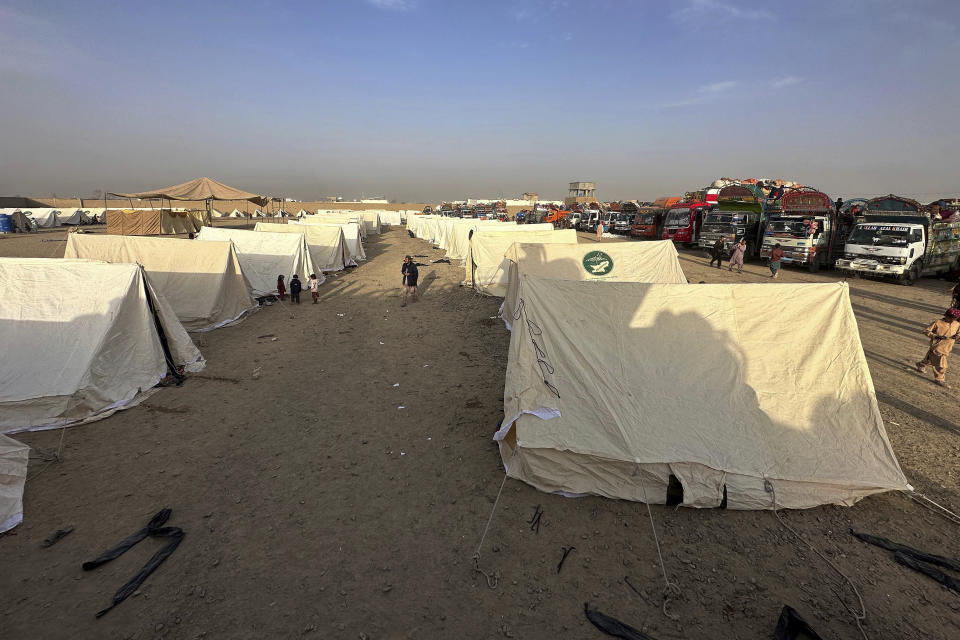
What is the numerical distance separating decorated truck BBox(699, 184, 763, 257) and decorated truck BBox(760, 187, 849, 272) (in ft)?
5.54

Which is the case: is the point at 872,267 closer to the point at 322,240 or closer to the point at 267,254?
the point at 267,254

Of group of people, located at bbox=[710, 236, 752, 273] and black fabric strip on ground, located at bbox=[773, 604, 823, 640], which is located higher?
group of people, located at bbox=[710, 236, 752, 273]

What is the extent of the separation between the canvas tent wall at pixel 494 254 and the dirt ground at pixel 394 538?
8.06 m

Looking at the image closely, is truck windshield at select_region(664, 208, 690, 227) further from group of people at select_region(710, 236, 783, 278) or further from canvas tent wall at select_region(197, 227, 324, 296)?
canvas tent wall at select_region(197, 227, 324, 296)

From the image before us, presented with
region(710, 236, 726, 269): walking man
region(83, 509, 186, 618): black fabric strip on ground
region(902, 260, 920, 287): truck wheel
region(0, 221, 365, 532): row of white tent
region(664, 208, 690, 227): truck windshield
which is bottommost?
region(83, 509, 186, 618): black fabric strip on ground

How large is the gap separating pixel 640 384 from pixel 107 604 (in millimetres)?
5207

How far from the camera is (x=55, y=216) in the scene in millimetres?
40812

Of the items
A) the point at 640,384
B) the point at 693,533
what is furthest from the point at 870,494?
the point at 640,384

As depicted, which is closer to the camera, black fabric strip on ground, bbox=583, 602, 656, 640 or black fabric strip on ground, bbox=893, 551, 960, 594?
black fabric strip on ground, bbox=583, 602, 656, 640

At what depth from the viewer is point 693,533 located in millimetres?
4078

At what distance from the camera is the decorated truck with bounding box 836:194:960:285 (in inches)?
598

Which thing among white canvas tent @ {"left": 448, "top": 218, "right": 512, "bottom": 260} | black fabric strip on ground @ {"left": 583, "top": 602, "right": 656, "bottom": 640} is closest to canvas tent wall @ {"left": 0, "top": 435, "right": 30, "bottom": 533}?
black fabric strip on ground @ {"left": 583, "top": 602, "right": 656, "bottom": 640}

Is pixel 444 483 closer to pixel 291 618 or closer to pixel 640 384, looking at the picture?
pixel 291 618

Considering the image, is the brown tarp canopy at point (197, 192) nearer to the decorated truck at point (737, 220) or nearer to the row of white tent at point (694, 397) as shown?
the row of white tent at point (694, 397)
